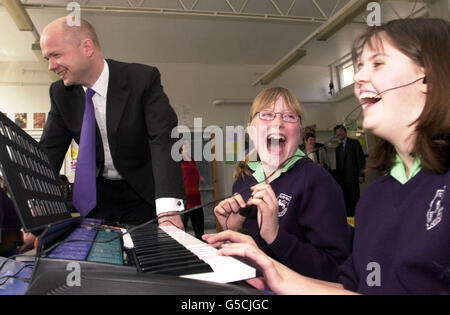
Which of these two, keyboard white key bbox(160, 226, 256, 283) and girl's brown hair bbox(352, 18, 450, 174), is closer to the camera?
keyboard white key bbox(160, 226, 256, 283)

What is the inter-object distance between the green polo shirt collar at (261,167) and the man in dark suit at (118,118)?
30cm

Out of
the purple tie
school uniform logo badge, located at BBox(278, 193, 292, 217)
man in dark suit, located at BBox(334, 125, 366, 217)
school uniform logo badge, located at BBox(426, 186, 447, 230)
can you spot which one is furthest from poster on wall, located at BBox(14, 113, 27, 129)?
school uniform logo badge, located at BBox(426, 186, 447, 230)

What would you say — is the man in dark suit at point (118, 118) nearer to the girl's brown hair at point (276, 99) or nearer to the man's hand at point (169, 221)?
the man's hand at point (169, 221)

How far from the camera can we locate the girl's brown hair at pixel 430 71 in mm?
654

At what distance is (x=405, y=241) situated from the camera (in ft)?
2.09

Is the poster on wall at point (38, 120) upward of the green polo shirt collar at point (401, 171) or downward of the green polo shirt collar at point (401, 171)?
upward

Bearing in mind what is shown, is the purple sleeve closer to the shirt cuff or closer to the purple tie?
the shirt cuff

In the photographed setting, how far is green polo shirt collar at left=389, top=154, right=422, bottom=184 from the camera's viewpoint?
0.73m

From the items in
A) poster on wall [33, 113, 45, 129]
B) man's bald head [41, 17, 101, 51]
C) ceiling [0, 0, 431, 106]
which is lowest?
man's bald head [41, 17, 101, 51]

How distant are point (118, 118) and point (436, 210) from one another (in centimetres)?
112

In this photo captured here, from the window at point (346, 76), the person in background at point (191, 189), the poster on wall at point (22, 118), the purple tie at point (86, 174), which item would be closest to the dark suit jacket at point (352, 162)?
the window at point (346, 76)

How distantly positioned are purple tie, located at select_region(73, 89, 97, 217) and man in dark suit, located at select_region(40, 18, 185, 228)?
0.14 ft
